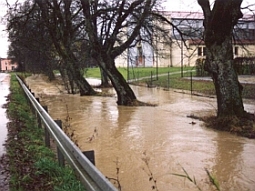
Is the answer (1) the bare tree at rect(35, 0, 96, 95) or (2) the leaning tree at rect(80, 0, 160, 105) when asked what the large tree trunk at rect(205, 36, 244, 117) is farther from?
(1) the bare tree at rect(35, 0, 96, 95)

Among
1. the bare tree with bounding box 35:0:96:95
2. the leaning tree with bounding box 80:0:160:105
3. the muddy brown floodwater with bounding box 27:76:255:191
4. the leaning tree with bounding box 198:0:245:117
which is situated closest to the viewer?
the muddy brown floodwater with bounding box 27:76:255:191

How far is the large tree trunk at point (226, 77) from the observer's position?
465 inches

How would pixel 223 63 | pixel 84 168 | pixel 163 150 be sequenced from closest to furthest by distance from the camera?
pixel 84 168 < pixel 163 150 < pixel 223 63

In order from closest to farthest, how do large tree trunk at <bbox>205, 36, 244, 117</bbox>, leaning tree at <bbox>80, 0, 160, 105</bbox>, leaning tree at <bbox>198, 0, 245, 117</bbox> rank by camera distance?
leaning tree at <bbox>198, 0, 245, 117</bbox> < large tree trunk at <bbox>205, 36, 244, 117</bbox> < leaning tree at <bbox>80, 0, 160, 105</bbox>

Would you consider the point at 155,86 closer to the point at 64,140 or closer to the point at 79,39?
the point at 79,39

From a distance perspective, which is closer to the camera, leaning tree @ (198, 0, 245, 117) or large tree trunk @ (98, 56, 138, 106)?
leaning tree @ (198, 0, 245, 117)

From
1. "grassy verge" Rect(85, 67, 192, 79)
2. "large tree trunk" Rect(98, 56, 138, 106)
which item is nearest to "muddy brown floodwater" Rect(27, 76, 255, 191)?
"large tree trunk" Rect(98, 56, 138, 106)

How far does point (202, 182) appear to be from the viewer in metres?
6.56

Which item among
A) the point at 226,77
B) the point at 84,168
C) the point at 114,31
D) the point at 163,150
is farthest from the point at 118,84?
the point at 84,168

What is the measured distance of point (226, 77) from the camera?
39.0ft

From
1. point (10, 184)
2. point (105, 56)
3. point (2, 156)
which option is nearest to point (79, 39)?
point (105, 56)

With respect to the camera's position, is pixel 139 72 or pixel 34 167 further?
pixel 139 72

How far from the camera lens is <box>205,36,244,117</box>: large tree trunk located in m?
11.8

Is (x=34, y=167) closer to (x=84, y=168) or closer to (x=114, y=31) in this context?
(x=84, y=168)
